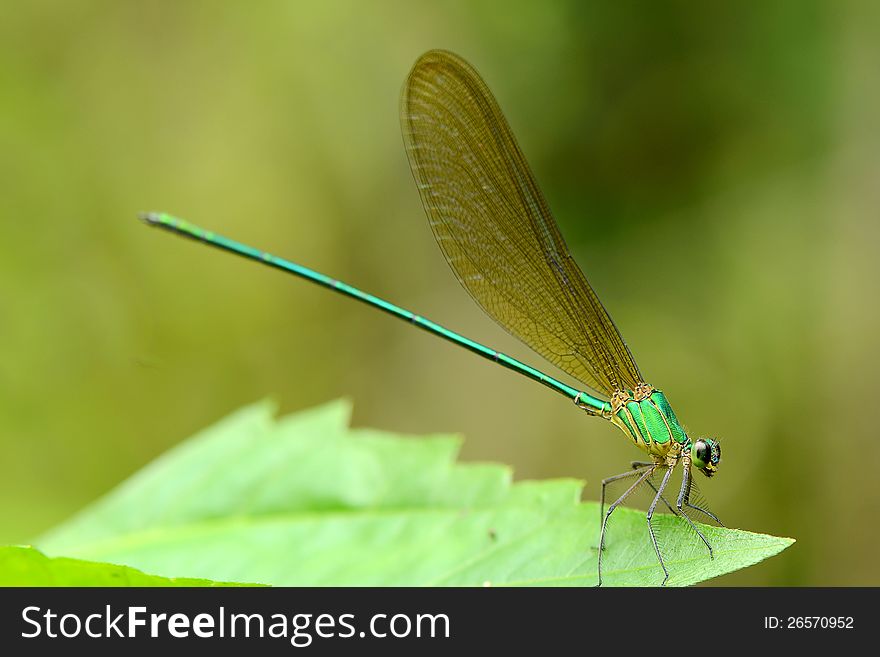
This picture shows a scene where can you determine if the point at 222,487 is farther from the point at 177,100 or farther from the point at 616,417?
the point at 177,100

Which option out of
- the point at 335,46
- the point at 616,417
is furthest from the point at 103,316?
the point at 616,417

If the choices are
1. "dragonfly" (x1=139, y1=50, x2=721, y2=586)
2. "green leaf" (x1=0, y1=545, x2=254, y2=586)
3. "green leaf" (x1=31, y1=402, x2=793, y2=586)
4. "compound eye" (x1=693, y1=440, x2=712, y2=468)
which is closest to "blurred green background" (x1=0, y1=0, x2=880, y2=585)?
"green leaf" (x1=31, y1=402, x2=793, y2=586)

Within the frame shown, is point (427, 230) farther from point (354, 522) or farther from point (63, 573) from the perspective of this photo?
point (63, 573)

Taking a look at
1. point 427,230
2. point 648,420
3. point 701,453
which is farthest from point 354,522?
point 427,230

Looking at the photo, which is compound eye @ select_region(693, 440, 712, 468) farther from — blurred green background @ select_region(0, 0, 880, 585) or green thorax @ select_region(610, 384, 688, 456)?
blurred green background @ select_region(0, 0, 880, 585)

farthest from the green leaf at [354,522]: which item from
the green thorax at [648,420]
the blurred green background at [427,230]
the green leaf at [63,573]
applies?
the blurred green background at [427,230]

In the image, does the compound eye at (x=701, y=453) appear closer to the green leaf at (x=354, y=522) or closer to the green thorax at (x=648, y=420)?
the green thorax at (x=648, y=420)

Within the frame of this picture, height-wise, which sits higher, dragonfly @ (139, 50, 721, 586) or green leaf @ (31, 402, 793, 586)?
dragonfly @ (139, 50, 721, 586)
